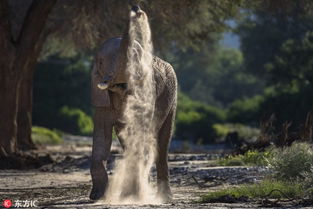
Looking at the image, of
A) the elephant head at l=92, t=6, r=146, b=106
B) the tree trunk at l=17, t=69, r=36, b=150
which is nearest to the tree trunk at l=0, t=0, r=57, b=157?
the tree trunk at l=17, t=69, r=36, b=150

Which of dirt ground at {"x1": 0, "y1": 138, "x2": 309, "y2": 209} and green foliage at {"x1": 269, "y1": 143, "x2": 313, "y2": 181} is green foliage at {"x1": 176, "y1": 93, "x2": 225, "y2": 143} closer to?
dirt ground at {"x1": 0, "y1": 138, "x2": 309, "y2": 209}

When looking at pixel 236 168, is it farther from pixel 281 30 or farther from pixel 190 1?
pixel 281 30

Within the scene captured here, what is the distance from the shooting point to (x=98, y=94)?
496 inches

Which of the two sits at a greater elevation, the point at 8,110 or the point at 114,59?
the point at 114,59

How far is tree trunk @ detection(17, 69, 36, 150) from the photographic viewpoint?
29703 mm

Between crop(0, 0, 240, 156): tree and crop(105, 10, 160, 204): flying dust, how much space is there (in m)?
8.70

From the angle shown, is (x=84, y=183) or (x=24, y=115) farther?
(x=24, y=115)

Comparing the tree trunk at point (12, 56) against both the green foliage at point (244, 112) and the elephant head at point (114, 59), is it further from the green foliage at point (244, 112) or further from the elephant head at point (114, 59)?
the green foliage at point (244, 112)

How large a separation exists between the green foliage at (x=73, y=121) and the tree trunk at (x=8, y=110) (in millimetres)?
31242

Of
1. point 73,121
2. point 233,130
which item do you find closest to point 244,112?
point 233,130

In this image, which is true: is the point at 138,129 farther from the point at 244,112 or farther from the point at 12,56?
the point at 244,112

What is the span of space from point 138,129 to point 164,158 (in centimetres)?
115

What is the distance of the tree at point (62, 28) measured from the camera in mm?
22359

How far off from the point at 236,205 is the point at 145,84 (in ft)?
6.84
